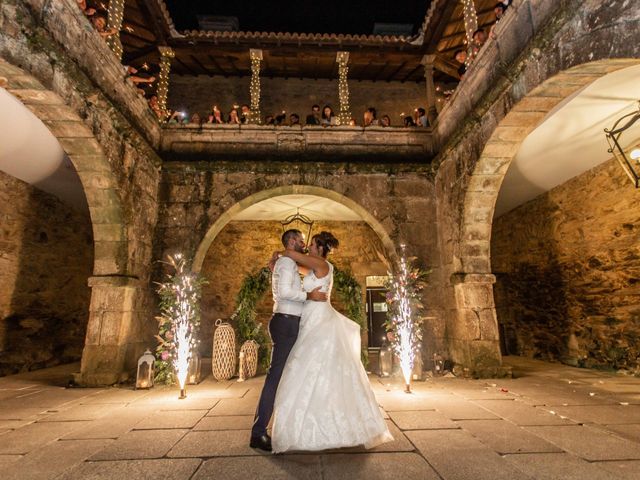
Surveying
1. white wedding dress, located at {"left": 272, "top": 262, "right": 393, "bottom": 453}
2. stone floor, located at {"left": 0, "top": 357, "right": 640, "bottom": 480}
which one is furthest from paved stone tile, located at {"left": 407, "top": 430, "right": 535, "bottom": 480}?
white wedding dress, located at {"left": 272, "top": 262, "right": 393, "bottom": 453}

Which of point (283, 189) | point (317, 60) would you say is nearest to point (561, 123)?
point (283, 189)

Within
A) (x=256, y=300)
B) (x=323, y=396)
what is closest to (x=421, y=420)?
(x=323, y=396)

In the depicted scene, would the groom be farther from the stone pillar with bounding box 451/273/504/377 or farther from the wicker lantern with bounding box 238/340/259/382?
the stone pillar with bounding box 451/273/504/377

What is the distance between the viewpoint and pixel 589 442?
2.51 metres

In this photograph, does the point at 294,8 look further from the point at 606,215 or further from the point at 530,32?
the point at 606,215

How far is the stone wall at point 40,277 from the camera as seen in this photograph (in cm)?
605

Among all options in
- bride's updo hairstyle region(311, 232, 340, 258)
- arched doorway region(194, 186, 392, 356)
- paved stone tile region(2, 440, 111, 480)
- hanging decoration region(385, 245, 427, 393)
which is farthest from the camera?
arched doorway region(194, 186, 392, 356)

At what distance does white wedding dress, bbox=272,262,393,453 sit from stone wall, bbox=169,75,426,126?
29.5ft

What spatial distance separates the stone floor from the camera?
2.10m

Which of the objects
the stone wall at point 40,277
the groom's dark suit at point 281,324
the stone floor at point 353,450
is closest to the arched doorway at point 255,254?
the stone wall at point 40,277

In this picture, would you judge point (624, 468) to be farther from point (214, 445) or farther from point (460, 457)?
point (214, 445)

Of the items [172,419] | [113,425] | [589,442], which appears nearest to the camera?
[589,442]

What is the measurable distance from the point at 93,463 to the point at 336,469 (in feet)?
5.10

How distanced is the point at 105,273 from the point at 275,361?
3.74m
